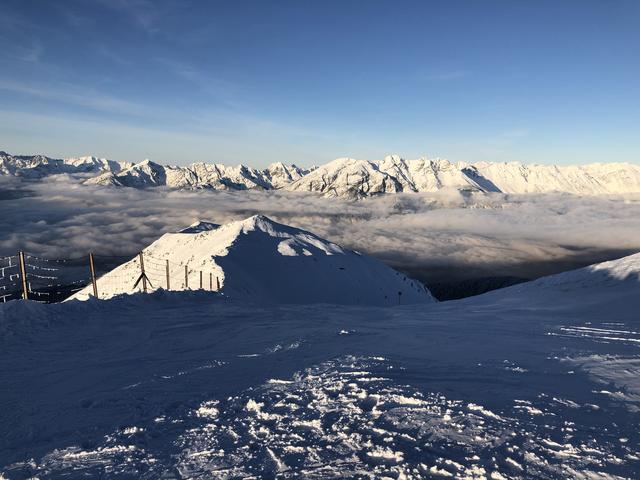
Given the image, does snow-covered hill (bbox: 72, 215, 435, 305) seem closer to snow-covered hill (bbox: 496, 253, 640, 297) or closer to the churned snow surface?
snow-covered hill (bbox: 496, 253, 640, 297)

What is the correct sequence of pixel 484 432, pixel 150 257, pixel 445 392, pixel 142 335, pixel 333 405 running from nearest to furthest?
pixel 484 432 → pixel 333 405 → pixel 445 392 → pixel 142 335 → pixel 150 257

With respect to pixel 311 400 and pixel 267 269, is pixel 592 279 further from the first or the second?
pixel 267 269

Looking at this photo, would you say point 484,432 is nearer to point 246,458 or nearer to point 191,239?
point 246,458

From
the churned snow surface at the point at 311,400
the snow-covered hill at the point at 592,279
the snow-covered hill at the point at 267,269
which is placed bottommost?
the snow-covered hill at the point at 267,269

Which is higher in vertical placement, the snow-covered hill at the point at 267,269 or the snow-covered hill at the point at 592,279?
the snow-covered hill at the point at 592,279

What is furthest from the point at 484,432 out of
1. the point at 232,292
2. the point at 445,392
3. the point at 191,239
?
the point at 191,239

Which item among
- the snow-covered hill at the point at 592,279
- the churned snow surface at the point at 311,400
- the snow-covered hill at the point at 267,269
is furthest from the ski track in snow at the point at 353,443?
the snow-covered hill at the point at 267,269

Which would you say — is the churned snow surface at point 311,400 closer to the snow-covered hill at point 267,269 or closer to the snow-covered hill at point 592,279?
the snow-covered hill at point 592,279
